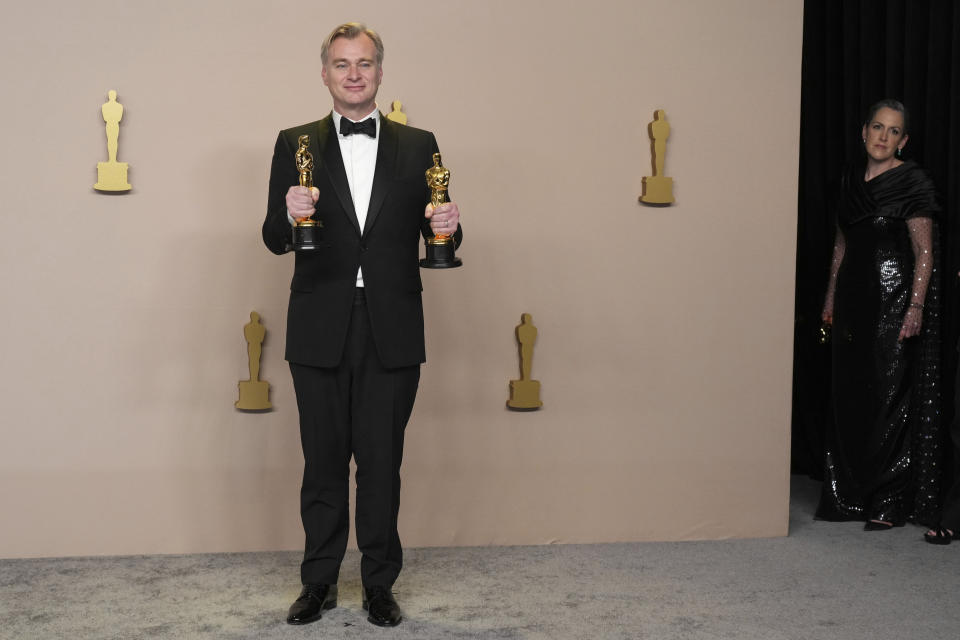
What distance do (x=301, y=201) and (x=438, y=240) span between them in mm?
366

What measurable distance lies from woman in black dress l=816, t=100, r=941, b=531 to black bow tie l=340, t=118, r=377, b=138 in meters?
2.19

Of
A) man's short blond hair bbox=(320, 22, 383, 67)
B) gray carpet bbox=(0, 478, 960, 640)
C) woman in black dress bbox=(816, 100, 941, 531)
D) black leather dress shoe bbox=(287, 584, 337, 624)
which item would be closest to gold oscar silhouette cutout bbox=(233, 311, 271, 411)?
gray carpet bbox=(0, 478, 960, 640)

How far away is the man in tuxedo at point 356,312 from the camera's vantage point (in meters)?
2.84

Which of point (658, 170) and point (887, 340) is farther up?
point (658, 170)

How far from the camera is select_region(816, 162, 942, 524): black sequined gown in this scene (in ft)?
13.3

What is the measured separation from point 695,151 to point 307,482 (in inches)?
75.1

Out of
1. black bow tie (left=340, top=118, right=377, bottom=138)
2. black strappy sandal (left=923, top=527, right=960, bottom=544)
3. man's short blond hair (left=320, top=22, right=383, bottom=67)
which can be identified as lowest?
black strappy sandal (left=923, top=527, right=960, bottom=544)

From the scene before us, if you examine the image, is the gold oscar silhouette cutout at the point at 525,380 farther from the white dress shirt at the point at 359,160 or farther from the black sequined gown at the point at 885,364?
the black sequined gown at the point at 885,364

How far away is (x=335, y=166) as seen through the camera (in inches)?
113

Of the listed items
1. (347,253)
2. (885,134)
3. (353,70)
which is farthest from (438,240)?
(885,134)

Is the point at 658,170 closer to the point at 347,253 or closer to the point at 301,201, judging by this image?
the point at 347,253

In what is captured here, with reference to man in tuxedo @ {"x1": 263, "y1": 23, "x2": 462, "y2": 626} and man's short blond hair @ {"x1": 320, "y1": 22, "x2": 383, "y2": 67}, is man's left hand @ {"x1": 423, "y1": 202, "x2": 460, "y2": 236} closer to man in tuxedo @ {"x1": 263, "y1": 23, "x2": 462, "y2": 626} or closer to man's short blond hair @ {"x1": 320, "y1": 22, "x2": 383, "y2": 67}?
man in tuxedo @ {"x1": 263, "y1": 23, "x2": 462, "y2": 626}

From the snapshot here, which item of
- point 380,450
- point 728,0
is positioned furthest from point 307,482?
point 728,0

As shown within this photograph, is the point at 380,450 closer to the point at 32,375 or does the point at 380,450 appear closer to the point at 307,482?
the point at 307,482
